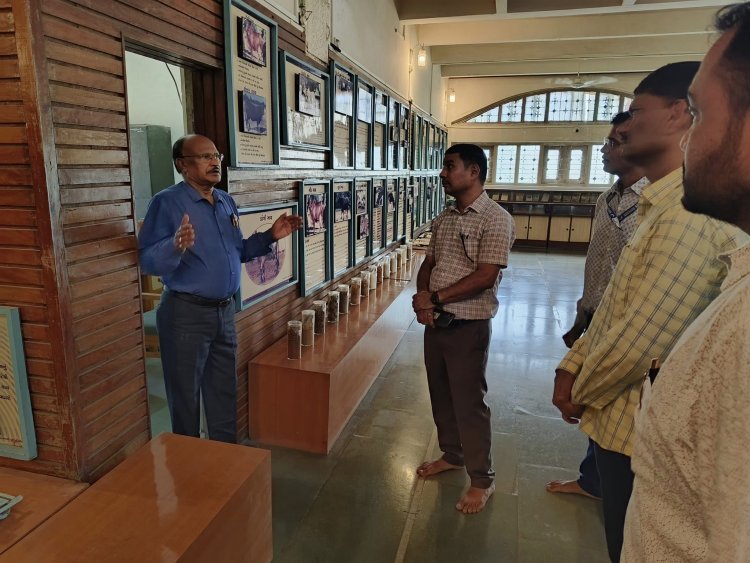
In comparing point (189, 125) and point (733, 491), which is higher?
point (189, 125)

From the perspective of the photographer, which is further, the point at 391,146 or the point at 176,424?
the point at 391,146

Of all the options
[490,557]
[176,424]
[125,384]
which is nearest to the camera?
[125,384]

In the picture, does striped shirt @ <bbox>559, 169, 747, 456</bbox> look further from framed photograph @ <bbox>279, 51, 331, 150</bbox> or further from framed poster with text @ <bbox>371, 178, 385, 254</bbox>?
framed poster with text @ <bbox>371, 178, 385, 254</bbox>

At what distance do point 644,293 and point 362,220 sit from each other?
129 inches

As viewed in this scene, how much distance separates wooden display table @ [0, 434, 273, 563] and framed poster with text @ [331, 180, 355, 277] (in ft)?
6.77

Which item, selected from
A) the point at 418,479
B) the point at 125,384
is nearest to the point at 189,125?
the point at 125,384

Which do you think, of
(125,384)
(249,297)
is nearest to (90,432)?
(125,384)

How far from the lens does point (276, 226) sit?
237 cm

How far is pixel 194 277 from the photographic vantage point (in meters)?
2.04

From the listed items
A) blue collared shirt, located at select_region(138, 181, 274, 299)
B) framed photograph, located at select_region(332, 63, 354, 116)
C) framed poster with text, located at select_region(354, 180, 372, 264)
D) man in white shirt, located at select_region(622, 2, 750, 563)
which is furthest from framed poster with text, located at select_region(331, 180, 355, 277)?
man in white shirt, located at select_region(622, 2, 750, 563)

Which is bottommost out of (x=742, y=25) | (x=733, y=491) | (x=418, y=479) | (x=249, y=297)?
(x=418, y=479)

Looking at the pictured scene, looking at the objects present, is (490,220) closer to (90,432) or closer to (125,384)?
(125,384)

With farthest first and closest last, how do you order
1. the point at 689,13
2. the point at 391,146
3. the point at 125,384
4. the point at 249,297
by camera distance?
the point at 689,13, the point at 391,146, the point at 249,297, the point at 125,384

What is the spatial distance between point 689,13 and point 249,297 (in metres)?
7.00
